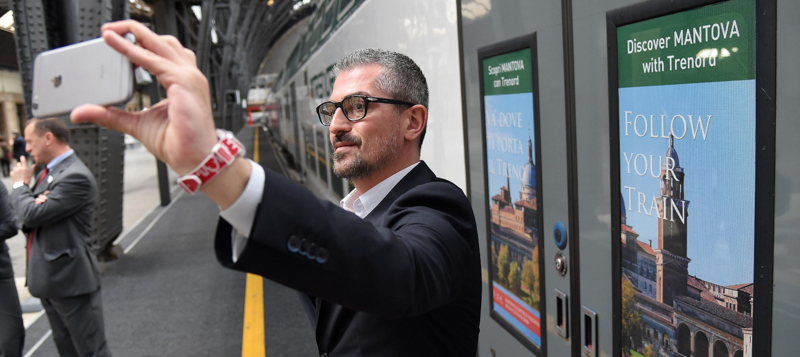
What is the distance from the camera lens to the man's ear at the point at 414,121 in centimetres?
134

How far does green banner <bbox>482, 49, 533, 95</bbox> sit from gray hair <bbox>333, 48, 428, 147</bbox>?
0.70 meters

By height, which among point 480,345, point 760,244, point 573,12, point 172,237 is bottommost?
point 172,237

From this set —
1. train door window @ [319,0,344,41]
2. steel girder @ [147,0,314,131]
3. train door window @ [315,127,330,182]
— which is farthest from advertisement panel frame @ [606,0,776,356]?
steel girder @ [147,0,314,131]

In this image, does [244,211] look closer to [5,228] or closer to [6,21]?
[5,228]

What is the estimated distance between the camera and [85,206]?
12.7 ft

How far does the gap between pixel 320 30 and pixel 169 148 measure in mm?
6647

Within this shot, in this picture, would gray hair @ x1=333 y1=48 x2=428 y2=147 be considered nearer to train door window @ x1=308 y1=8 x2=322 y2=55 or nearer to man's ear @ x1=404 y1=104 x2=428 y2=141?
man's ear @ x1=404 y1=104 x2=428 y2=141

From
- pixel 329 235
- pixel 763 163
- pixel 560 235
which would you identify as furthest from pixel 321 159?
pixel 329 235

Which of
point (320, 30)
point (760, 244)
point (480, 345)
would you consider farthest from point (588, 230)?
point (320, 30)

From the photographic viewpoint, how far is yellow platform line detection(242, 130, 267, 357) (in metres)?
4.43

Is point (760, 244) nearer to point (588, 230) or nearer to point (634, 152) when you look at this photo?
point (634, 152)

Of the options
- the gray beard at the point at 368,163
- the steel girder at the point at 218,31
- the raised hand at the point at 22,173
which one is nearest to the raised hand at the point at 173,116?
the gray beard at the point at 368,163

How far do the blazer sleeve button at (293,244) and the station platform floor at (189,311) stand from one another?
12.2ft

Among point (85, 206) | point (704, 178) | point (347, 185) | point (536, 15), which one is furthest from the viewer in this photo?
point (347, 185)
